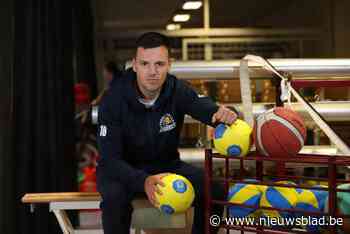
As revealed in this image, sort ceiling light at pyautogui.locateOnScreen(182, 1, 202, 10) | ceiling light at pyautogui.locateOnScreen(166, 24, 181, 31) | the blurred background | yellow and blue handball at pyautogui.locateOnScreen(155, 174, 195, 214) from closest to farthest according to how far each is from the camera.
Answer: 1. yellow and blue handball at pyautogui.locateOnScreen(155, 174, 195, 214)
2. the blurred background
3. ceiling light at pyautogui.locateOnScreen(182, 1, 202, 10)
4. ceiling light at pyautogui.locateOnScreen(166, 24, 181, 31)

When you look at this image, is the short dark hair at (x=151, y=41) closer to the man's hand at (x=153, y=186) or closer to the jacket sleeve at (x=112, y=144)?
the jacket sleeve at (x=112, y=144)

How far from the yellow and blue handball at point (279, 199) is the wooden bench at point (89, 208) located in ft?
1.33

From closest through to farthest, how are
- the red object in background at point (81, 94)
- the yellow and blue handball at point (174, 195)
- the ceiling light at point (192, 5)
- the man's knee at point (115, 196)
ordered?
the yellow and blue handball at point (174, 195)
the man's knee at point (115, 196)
the red object in background at point (81, 94)
the ceiling light at point (192, 5)

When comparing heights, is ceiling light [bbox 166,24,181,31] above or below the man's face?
above

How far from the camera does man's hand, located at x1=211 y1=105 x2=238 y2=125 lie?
1.97m

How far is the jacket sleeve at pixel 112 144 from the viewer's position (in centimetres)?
216

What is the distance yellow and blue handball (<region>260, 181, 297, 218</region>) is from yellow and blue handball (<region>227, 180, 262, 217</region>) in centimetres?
3

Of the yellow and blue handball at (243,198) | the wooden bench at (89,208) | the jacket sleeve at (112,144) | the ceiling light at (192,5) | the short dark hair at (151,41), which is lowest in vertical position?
the wooden bench at (89,208)

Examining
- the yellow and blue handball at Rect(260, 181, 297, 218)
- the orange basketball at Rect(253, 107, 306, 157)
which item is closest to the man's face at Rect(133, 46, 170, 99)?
the orange basketball at Rect(253, 107, 306, 157)

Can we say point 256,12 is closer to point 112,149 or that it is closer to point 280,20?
point 280,20

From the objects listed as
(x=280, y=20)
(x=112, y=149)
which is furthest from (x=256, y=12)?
(x=112, y=149)

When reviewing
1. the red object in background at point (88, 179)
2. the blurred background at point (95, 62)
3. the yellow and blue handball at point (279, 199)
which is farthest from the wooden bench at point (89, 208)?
the red object in background at point (88, 179)

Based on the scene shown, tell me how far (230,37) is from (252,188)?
16.8 feet

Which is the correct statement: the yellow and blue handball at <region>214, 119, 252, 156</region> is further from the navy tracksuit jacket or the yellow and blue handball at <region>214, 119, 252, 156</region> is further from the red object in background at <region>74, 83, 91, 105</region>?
the red object in background at <region>74, 83, 91, 105</region>
